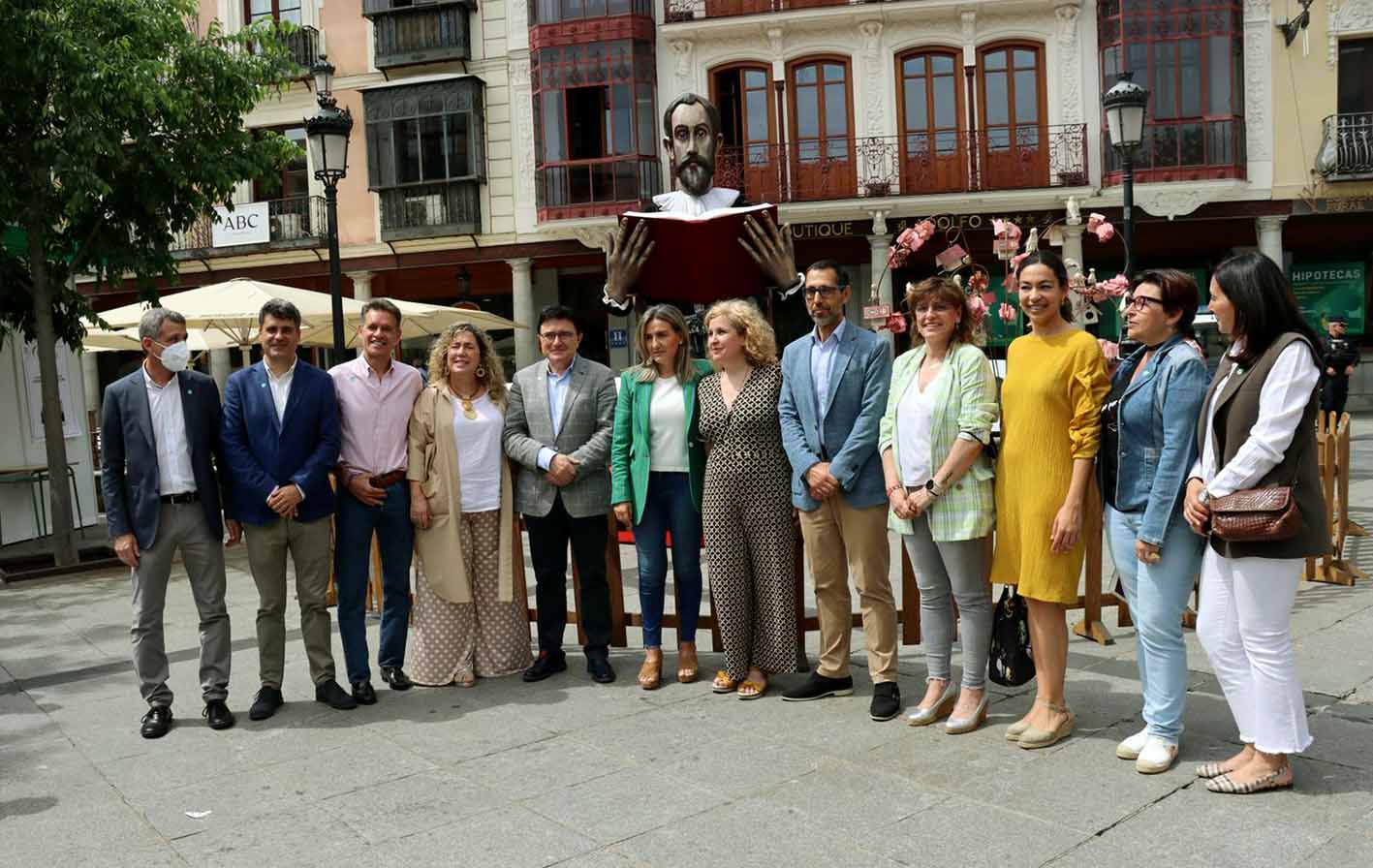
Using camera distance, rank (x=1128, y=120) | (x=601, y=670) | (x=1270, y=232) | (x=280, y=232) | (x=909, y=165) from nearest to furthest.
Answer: (x=601, y=670) → (x=1128, y=120) → (x=1270, y=232) → (x=909, y=165) → (x=280, y=232)

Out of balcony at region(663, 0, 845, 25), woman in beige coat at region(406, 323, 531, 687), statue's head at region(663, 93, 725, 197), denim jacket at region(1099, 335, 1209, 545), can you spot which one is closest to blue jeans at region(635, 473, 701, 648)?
woman in beige coat at region(406, 323, 531, 687)

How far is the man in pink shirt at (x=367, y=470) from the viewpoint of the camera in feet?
17.7

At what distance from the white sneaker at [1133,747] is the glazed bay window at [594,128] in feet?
59.8

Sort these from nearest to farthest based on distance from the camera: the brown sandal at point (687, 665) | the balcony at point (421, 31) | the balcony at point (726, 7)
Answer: the brown sandal at point (687, 665), the balcony at point (726, 7), the balcony at point (421, 31)

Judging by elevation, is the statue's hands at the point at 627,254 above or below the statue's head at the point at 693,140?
below

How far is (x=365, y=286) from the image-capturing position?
2384 cm

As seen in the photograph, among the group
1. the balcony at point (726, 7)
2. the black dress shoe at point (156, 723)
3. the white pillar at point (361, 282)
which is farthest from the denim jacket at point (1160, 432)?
the white pillar at point (361, 282)

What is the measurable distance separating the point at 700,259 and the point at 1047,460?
96.9 inches

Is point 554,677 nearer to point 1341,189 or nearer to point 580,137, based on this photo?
point 580,137

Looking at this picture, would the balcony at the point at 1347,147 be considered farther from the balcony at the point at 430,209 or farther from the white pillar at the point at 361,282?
the white pillar at the point at 361,282

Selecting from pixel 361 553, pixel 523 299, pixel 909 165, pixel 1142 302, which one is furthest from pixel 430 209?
pixel 1142 302

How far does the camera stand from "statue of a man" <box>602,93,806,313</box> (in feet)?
19.0

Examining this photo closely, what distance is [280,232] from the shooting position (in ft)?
77.9

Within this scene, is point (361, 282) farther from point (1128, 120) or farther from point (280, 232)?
point (1128, 120)
